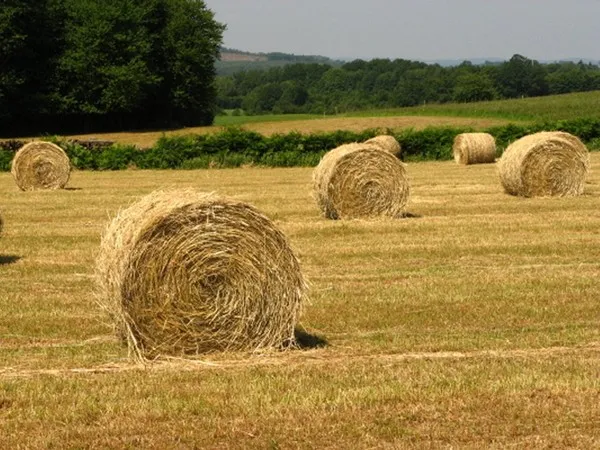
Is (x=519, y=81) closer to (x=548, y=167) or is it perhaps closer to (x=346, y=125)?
(x=346, y=125)

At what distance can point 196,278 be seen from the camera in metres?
10.0

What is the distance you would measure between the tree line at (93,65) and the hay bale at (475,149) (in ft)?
113

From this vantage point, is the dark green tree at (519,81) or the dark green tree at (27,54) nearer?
Answer: the dark green tree at (27,54)

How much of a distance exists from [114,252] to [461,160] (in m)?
28.7

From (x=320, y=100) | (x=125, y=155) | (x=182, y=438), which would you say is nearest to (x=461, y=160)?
(x=125, y=155)

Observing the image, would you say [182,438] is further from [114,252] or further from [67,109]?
[67,109]

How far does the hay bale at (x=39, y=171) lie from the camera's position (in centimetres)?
2947

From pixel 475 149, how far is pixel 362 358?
1108 inches

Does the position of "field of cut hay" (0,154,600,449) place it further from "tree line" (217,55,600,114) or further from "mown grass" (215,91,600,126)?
"tree line" (217,55,600,114)

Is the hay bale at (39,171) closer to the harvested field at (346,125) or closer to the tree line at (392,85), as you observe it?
the harvested field at (346,125)

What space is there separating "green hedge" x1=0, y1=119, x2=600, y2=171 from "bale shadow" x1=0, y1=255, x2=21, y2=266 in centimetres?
2396

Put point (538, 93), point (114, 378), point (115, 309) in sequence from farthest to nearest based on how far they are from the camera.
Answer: point (538, 93) < point (115, 309) < point (114, 378)

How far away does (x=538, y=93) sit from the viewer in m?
110

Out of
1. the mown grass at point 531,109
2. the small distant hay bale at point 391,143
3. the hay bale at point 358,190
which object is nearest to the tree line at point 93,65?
the mown grass at point 531,109
